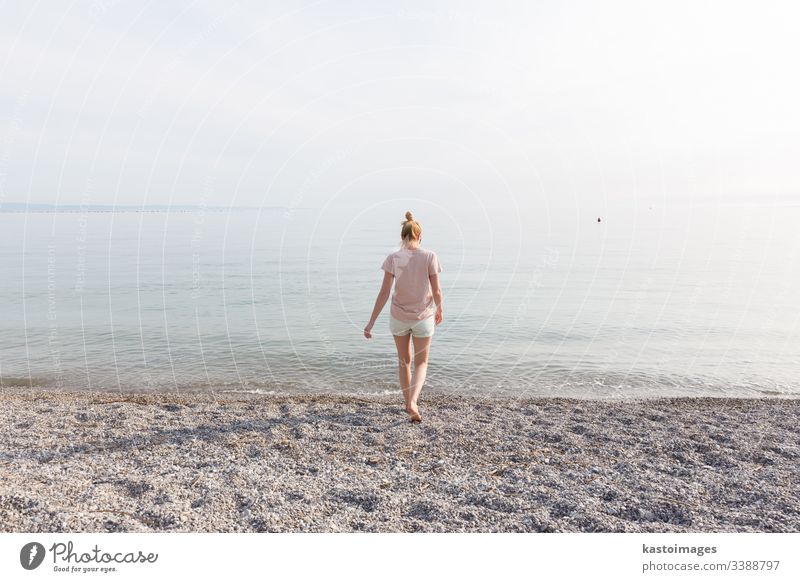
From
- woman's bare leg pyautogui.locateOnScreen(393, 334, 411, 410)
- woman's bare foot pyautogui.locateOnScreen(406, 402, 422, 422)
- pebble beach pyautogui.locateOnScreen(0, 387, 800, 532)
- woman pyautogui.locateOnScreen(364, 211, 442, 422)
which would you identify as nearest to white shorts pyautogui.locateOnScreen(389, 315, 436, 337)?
woman pyautogui.locateOnScreen(364, 211, 442, 422)

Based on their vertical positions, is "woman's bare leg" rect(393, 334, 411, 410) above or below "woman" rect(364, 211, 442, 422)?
below

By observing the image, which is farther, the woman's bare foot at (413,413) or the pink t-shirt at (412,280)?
the woman's bare foot at (413,413)

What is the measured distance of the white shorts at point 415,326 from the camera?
8500 mm

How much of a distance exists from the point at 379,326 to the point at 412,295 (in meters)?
11.4

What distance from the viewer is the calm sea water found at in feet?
44.5

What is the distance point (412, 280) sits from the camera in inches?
328

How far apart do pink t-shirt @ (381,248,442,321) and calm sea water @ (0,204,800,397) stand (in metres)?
4.61

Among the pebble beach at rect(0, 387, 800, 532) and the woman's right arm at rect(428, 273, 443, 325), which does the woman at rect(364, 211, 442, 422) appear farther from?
the pebble beach at rect(0, 387, 800, 532)

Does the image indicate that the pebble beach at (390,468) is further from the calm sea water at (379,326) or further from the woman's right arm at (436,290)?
the calm sea water at (379,326)

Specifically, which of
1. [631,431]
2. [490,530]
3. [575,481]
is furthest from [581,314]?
[490,530]

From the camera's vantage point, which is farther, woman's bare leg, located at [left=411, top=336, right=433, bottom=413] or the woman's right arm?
woman's bare leg, located at [left=411, top=336, right=433, bottom=413]

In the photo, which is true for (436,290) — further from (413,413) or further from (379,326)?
(379,326)

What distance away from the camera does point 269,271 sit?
3325cm

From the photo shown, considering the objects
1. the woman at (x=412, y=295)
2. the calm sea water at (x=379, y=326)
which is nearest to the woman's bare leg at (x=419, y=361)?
the woman at (x=412, y=295)
